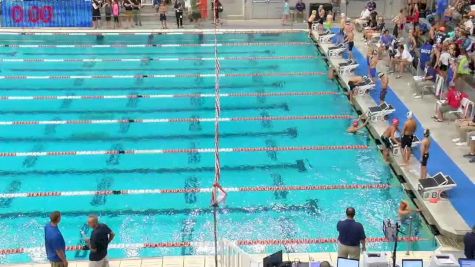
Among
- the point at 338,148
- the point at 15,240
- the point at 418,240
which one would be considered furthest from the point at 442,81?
the point at 15,240

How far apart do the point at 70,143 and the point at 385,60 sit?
29.1 ft

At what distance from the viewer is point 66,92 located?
14.6m

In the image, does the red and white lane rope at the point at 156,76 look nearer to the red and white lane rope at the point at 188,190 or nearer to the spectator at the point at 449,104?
the spectator at the point at 449,104

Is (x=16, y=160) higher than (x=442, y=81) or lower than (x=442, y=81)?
lower

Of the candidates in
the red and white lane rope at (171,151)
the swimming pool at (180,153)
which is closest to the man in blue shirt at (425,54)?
the swimming pool at (180,153)

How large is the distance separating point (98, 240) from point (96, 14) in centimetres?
1484

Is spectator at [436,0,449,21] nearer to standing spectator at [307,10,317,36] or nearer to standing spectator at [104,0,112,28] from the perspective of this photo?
standing spectator at [307,10,317,36]

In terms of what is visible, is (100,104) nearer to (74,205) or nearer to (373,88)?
(74,205)

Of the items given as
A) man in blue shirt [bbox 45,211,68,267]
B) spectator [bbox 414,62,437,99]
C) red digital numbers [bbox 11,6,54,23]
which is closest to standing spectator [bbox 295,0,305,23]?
spectator [bbox 414,62,437,99]

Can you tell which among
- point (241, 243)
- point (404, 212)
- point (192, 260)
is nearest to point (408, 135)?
point (404, 212)

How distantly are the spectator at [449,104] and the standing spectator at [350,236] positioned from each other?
19.4 feet

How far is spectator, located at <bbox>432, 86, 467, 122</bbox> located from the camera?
39.8ft

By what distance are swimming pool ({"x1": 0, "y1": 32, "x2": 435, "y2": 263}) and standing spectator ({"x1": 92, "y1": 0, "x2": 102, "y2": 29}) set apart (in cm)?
299

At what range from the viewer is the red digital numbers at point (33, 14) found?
20203mm
